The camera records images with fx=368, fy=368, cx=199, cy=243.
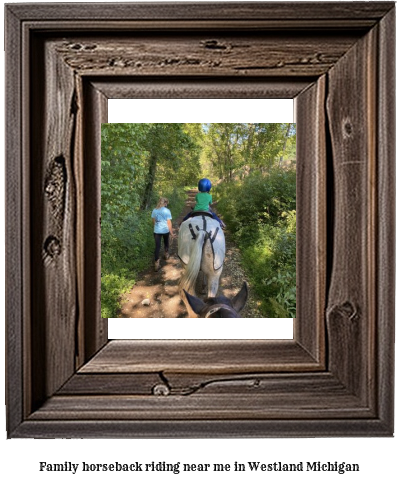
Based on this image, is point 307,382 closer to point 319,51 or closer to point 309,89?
point 309,89

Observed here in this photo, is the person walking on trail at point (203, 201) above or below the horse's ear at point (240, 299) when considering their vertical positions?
above

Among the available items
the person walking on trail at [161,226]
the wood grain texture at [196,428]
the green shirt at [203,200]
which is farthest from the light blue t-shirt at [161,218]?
the wood grain texture at [196,428]

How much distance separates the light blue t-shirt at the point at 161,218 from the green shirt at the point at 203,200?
135 millimetres

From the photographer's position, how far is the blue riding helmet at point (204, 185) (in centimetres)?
157

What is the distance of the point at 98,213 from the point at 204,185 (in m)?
0.46

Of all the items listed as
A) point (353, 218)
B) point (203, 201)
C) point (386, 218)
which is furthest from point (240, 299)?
point (386, 218)

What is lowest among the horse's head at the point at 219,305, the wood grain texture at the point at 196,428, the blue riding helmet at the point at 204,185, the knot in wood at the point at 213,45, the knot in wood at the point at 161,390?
the wood grain texture at the point at 196,428

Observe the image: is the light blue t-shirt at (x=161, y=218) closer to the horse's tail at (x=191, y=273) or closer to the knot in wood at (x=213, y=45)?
the horse's tail at (x=191, y=273)

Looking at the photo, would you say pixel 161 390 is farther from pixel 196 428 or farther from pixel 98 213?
pixel 98 213

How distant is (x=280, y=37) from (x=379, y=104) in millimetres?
474

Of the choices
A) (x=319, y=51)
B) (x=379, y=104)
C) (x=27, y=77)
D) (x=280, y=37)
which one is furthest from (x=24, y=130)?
(x=379, y=104)

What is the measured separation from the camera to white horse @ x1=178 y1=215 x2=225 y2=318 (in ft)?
5.20

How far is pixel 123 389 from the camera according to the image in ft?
4.88

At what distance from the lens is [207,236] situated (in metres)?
1.61
